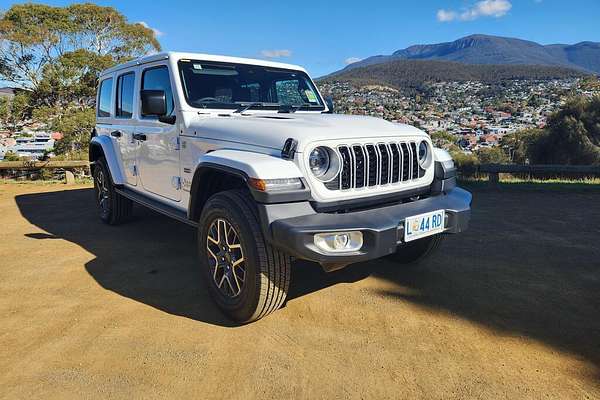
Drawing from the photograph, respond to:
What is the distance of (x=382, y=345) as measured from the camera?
262cm

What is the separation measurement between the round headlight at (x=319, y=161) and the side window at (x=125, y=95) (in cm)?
274

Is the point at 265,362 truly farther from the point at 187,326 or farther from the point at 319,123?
the point at 319,123

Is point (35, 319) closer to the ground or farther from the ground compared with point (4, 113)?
closer to the ground

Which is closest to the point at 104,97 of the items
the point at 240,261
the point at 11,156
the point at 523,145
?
the point at 240,261

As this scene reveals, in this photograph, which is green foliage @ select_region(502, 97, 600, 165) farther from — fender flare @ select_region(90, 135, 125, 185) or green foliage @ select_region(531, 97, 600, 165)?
fender flare @ select_region(90, 135, 125, 185)

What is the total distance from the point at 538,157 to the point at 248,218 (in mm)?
19529

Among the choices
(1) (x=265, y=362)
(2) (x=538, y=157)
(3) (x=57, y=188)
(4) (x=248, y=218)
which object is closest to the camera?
(1) (x=265, y=362)

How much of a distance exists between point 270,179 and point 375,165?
81cm

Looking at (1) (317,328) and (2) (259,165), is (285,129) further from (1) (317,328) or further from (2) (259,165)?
(1) (317,328)

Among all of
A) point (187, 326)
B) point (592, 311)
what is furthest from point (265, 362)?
point (592, 311)

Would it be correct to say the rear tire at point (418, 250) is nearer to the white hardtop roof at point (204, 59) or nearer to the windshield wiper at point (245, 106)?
the windshield wiper at point (245, 106)

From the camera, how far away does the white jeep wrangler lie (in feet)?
8.33

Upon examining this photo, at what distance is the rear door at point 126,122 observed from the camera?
15.0 feet

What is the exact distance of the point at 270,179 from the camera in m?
2.52
